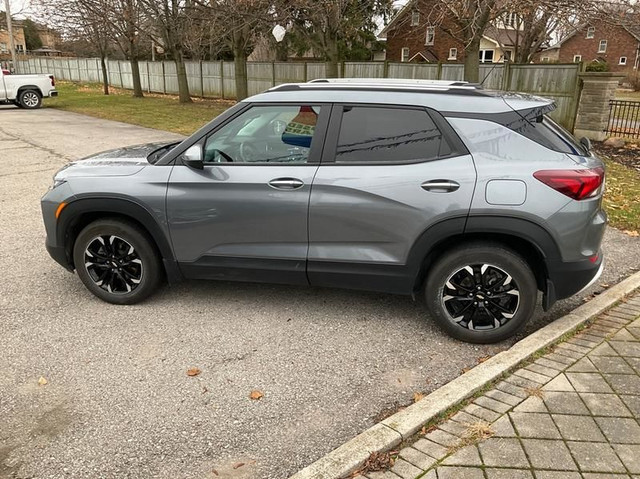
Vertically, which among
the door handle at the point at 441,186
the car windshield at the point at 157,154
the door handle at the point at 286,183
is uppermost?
the car windshield at the point at 157,154

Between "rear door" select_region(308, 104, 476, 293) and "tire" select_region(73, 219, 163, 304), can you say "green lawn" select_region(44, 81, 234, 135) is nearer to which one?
"tire" select_region(73, 219, 163, 304)

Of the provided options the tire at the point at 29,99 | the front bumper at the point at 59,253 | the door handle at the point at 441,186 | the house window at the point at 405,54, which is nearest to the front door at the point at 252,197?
the door handle at the point at 441,186

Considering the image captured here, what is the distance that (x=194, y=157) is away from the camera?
3834mm

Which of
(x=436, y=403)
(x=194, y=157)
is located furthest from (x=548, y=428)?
(x=194, y=157)

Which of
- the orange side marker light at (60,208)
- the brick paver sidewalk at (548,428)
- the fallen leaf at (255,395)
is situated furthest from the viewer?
the orange side marker light at (60,208)

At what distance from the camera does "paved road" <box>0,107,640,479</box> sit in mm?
2682

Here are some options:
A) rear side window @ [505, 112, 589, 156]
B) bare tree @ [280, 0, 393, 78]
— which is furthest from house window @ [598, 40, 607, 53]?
rear side window @ [505, 112, 589, 156]

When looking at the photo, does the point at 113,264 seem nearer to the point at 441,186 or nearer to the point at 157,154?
the point at 157,154

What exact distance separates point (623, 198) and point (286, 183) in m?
6.30

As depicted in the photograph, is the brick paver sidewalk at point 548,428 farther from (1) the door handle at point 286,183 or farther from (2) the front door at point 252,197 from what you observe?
(1) the door handle at point 286,183

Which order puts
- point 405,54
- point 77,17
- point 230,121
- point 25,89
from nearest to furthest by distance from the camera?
1. point 230,121
2. point 25,89
3. point 77,17
4. point 405,54

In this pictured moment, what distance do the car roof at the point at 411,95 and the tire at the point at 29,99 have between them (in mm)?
22771

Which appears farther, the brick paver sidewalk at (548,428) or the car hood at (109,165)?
the car hood at (109,165)

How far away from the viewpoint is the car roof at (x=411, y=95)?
3625 millimetres
